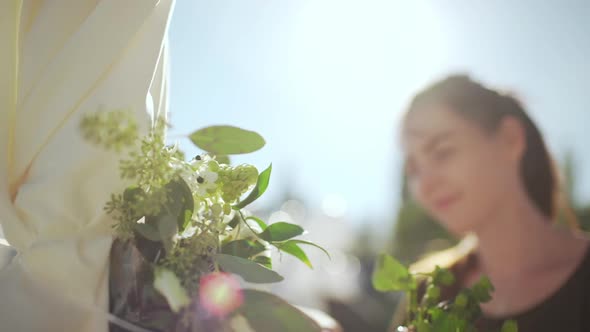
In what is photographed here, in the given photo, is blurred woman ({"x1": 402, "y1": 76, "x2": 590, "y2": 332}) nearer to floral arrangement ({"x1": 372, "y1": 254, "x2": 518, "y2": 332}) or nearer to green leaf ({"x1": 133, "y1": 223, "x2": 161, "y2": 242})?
floral arrangement ({"x1": 372, "y1": 254, "x2": 518, "y2": 332})

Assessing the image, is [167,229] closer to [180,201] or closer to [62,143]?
[180,201]

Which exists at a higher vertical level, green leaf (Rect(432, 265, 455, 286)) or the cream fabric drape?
the cream fabric drape

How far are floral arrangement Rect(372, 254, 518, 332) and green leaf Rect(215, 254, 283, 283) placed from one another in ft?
0.55

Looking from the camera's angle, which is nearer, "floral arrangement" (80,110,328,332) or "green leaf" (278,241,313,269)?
"floral arrangement" (80,110,328,332)

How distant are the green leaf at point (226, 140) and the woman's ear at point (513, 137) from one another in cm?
153

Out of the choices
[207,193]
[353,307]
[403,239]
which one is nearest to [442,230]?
[403,239]

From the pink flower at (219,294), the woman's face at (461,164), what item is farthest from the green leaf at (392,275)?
the woman's face at (461,164)

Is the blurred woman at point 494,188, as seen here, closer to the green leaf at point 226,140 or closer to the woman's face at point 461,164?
the woman's face at point 461,164

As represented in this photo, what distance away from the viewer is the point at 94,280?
1.48 feet

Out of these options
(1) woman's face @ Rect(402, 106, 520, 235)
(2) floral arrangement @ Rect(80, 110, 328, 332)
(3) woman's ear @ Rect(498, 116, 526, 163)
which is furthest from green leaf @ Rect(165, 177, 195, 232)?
(3) woman's ear @ Rect(498, 116, 526, 163)

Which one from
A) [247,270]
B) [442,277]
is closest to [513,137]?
[442,277]

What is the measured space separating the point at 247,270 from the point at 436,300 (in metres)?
0.28

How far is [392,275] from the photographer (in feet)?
1.87

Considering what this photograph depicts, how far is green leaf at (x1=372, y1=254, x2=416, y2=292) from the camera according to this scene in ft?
1.85
